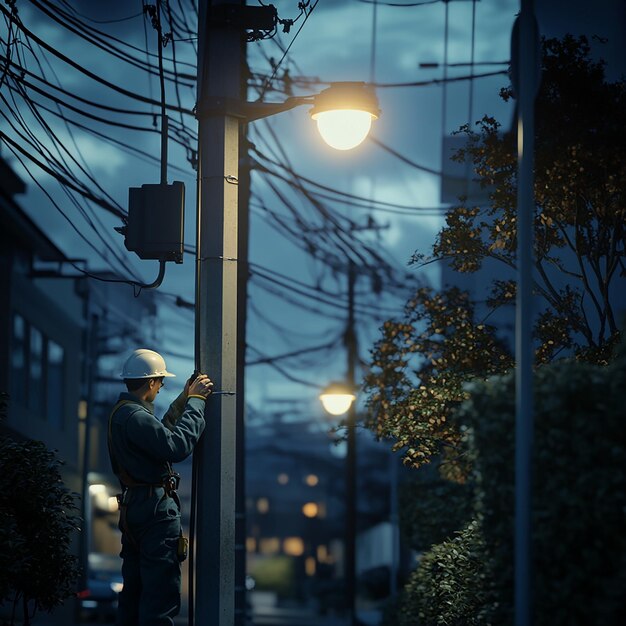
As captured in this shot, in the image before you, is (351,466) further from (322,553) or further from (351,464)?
(322,553)

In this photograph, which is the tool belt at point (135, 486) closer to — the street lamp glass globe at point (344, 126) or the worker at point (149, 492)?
the worker at point (149, 492)

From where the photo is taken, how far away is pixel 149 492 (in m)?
9.01

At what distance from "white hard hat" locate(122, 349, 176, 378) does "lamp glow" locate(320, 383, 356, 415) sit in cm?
1628

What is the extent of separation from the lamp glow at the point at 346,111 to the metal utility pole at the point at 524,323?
1618 mm

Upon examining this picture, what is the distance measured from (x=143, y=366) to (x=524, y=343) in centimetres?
306

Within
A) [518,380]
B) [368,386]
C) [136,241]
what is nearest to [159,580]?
[136,241]

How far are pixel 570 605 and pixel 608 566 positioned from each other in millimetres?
302

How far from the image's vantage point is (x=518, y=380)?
23.9ft

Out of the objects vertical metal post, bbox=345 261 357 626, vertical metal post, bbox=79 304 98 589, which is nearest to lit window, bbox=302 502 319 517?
vertical metal post, bbox=79 304 98 589

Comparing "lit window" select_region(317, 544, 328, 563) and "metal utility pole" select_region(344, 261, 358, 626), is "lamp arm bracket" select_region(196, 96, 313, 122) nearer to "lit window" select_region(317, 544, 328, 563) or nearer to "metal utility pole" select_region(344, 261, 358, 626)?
"metal utility pole" select_region(344, 261, 358, 626)

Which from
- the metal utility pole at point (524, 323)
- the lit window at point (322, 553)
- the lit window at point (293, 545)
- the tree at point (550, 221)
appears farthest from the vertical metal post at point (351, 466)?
the lit window at point (293, 545)

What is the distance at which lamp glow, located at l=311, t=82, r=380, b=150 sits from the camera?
9.42 metres

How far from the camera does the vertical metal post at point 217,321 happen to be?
29.5 feet

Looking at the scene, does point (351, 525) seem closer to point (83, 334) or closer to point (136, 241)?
point (83, 334)
